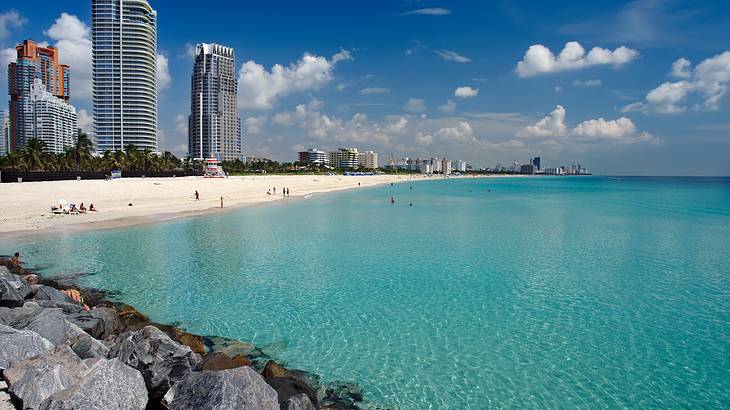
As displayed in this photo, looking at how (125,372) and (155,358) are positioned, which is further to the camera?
(155,358)

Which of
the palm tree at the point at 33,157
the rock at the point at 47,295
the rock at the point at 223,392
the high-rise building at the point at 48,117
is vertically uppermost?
the high-rise building at the point at 48,117

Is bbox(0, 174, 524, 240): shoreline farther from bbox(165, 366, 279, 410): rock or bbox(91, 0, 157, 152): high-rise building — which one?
bbox(91, 0, 157, 152): high-rise building

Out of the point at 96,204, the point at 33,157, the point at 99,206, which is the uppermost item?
the point at 33,157

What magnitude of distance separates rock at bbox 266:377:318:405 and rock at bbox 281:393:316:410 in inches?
5.5

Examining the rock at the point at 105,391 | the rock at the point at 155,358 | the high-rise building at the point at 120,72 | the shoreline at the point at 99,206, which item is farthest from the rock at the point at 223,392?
the high-rise building at the point at 120,72

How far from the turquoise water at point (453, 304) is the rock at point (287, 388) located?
2.05 meters

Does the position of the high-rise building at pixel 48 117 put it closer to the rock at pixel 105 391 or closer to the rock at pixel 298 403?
A: the rock at pixel 105 391

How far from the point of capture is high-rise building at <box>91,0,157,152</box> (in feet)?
511

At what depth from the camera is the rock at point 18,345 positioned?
840 centimetres

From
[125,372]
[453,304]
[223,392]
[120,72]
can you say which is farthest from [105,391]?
[120,72]

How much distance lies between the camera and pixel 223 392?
22.9 feet

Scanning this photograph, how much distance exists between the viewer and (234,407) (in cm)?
691

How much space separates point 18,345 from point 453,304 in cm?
1360

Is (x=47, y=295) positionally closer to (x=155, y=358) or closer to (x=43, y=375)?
(x=155, y=358)
